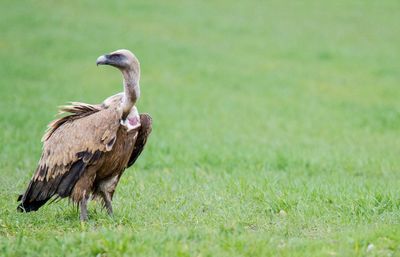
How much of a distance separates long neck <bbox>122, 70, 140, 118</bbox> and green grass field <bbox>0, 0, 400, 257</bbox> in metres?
1.18

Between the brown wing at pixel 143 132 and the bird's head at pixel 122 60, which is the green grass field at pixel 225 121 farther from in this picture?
the bird's head at pixel 122 60

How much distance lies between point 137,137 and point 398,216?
2.90 m

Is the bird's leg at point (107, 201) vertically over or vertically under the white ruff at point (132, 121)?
under

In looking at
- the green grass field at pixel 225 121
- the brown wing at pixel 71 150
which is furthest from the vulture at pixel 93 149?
the green grass field at pixel 225 121

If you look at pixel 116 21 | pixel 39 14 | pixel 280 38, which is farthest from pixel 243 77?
pixel 39 14

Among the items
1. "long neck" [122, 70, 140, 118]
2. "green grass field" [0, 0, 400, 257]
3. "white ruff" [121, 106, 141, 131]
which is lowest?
"green grass field" [0, 0, 400, 257]

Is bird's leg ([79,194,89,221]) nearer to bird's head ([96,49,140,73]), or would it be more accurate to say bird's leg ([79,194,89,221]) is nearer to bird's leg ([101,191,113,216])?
bird's leg ([101,191,113,216])

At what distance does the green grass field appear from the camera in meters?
6.55

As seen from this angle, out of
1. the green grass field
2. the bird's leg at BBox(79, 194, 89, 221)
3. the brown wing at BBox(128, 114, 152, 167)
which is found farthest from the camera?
the brown wing at BBox(128, 114, 152, 167)

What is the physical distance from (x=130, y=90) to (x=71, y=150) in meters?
0.87

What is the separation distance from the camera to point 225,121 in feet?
51.8

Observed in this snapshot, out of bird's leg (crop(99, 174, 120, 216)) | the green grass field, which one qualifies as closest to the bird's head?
bird's leg (crop(99, 174, 120, 216))

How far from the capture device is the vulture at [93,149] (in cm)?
716

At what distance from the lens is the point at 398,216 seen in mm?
7402
